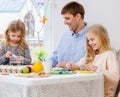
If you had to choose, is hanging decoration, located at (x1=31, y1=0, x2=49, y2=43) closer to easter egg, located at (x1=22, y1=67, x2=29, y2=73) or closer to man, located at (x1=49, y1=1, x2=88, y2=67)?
man, located at (x1=49, y1=1, x2=88, y2=67)

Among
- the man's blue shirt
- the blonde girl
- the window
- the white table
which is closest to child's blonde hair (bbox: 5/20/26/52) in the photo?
the blonde girl

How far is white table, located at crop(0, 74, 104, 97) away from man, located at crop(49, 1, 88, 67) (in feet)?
2.29

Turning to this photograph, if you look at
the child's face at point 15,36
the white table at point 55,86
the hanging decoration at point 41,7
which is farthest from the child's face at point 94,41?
the hanging decoration at point 41,7

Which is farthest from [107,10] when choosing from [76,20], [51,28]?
[51,28]

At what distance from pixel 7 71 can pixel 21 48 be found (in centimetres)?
63

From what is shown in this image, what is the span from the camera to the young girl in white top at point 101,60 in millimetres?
1974

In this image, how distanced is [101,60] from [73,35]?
0.65 meters

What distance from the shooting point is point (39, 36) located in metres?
3.15

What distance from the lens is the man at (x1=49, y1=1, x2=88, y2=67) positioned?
260cm

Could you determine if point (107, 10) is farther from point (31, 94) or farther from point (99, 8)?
point (31, 94)

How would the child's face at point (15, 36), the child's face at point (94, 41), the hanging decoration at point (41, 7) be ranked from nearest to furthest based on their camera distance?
the child's face at point (94, 41), the child's face at point (15, 36), the hanging decoration at point (41, 7)

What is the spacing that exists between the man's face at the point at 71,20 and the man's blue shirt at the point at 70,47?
0.24 ft

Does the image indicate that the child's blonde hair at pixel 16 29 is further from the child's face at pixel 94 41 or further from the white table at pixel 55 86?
the white table at pixel 55 86

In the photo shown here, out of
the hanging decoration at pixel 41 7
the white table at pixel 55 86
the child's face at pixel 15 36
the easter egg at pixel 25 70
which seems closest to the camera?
the white table at pixel 55 86
